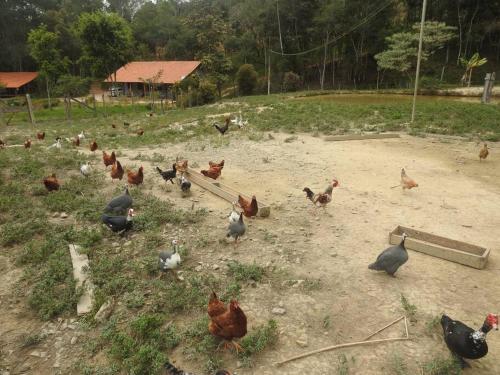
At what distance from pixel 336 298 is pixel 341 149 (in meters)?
8.08

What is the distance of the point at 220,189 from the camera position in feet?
26.9

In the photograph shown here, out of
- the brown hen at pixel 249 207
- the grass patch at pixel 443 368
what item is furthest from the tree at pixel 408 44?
the grass patch at pixel 443 368

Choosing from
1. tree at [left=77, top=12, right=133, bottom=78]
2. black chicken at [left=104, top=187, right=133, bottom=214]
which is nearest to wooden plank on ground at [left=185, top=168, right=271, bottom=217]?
black chicken at [left=104, top=187, right=133, bottom=214]

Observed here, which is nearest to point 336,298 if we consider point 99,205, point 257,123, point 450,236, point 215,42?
point 450,236

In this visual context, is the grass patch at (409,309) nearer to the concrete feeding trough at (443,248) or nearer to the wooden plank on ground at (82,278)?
the concrete feeding trough at (443,248)

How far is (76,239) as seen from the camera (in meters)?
A: 6.37

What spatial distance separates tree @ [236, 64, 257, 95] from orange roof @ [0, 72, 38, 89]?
22162mm

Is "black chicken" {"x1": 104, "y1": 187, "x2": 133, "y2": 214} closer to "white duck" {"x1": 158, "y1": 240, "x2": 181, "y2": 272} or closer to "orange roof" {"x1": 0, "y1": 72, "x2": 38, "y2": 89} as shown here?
"white duck" {"x1": 158, "y1": 240, "x2": 181, "y2": 272}

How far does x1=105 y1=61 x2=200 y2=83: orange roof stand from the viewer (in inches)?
1412

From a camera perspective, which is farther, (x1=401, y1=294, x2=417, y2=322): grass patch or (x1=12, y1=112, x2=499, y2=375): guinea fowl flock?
(x1=401, y1=294, x2=417, y2=322): grass patch

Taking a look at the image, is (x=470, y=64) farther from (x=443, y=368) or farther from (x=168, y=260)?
(x=168, y=260)

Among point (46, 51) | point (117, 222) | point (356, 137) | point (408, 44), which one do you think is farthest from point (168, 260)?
point (408, 44)

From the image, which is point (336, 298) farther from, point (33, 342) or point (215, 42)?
point (215, 42)

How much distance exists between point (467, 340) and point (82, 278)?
15.6ft
